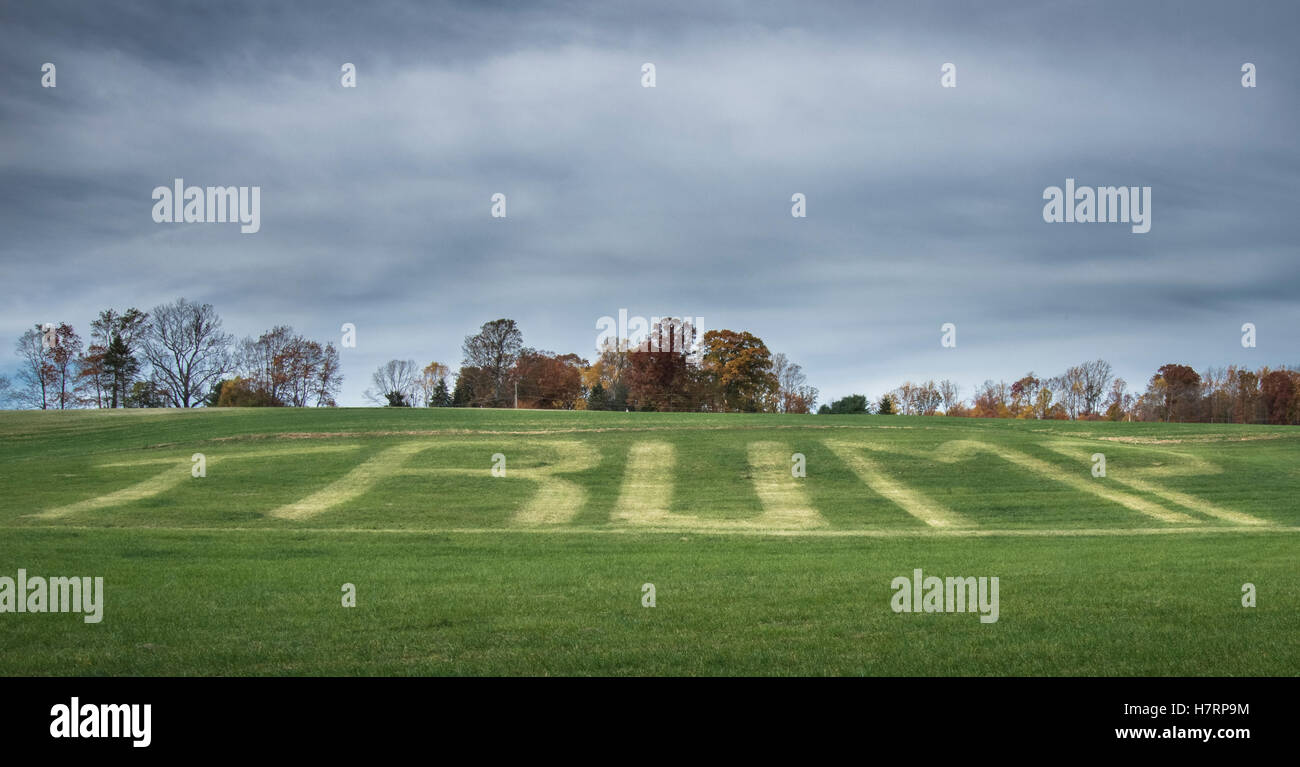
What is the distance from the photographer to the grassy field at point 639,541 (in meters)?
9.97

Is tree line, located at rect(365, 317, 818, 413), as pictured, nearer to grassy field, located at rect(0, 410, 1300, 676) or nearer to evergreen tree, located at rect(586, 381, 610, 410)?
evergreen tree, located at rect(586, 381, 610, 410)

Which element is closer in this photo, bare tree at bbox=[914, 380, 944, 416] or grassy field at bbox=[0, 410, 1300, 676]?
grassy field at bbox=[0, 410, 1300, 676]

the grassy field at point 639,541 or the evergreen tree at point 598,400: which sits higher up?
the evergreen tree at point 598,400

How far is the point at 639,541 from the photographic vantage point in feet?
79.4

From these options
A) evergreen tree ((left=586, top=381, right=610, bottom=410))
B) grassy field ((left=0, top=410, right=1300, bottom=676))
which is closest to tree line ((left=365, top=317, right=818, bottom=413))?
evergreen tree ((left=586, top=381, right=610, bottom=410))

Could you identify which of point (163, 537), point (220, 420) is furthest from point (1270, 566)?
point (220, 420)

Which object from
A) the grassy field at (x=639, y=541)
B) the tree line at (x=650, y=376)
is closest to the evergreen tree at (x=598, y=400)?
the tree line at (x=650, y=376)

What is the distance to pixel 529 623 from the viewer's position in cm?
1152

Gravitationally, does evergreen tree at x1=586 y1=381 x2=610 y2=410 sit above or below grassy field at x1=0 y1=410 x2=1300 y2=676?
above

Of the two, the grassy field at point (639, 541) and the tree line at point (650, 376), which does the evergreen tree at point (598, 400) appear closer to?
the tree line at point (650, 376)

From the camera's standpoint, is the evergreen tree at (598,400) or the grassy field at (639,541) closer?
the grassy field at (639,541)

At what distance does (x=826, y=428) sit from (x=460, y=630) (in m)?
40.6

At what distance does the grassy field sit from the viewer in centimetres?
997

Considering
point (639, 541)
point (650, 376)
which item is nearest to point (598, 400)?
point (650, 376)
